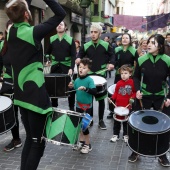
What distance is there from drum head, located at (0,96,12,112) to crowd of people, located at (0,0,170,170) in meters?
0.16

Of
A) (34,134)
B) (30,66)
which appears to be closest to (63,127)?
(34,134)

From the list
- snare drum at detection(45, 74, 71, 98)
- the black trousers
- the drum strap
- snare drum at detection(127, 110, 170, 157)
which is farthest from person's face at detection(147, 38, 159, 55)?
the black trousers

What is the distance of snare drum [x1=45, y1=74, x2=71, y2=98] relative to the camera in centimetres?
503

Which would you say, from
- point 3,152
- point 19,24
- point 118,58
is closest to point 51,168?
point 3,152

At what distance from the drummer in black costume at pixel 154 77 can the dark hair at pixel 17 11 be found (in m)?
2.00

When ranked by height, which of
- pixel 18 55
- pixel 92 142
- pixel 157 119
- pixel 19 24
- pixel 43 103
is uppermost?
pixel 19 24

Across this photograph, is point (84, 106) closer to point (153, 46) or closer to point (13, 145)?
point (13, 145)

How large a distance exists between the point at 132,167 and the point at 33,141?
168cm

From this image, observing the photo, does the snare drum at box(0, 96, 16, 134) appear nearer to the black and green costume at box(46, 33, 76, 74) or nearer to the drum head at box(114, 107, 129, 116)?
the drum head at box(114, 107, 129, 116)

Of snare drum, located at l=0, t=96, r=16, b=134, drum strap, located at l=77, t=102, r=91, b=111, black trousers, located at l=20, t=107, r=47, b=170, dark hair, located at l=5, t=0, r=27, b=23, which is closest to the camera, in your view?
dark hair, located at l=5, t=0, r=27, b=23

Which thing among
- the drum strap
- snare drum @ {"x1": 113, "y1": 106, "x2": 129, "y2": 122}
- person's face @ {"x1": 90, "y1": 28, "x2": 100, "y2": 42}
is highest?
person's face @ {"x1": 90, "y1": 28, "x2": 100, "y2": 42}

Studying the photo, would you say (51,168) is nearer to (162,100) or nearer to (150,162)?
(150,162)

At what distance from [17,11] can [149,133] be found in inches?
80.4

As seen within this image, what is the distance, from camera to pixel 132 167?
4.05 m
